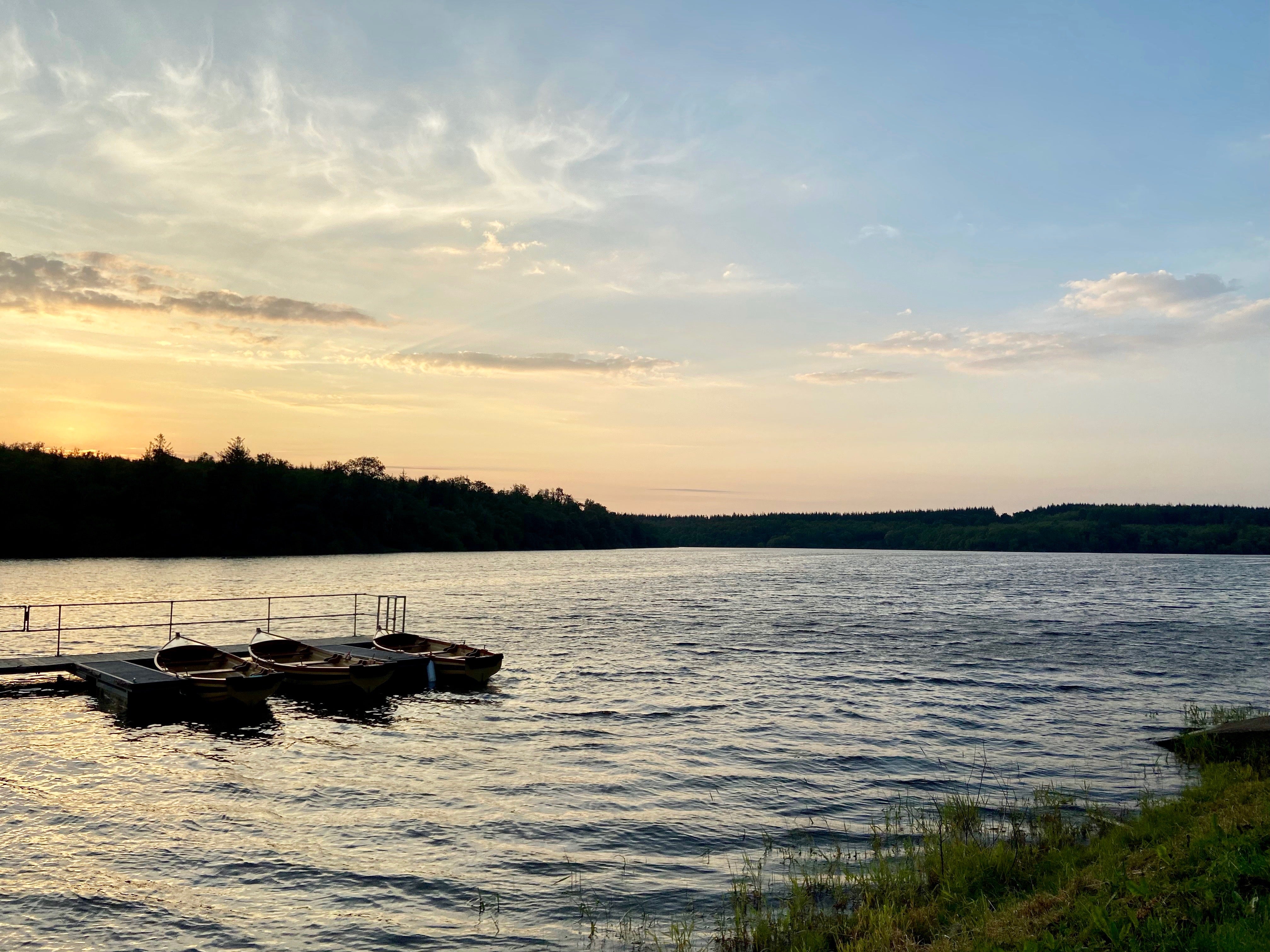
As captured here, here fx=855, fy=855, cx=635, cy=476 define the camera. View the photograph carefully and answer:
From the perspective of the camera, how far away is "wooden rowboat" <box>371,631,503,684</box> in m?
34.6

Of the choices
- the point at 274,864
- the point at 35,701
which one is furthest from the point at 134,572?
the point at 274,864

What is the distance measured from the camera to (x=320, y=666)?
106ft

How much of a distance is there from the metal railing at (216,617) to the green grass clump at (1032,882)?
1091 inches

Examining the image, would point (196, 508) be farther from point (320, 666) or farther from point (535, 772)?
point (535, 772)

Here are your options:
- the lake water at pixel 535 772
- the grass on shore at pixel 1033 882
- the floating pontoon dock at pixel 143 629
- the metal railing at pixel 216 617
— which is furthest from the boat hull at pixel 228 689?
the grass on shore at pixel 1033 882

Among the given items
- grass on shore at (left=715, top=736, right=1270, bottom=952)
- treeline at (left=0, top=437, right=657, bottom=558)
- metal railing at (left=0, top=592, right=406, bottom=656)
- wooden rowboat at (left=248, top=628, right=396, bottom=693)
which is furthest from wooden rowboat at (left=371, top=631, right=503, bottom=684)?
treeline at (left=0, top=437, right=657, bottom=558)

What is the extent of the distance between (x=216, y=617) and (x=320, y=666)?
30.7 metres

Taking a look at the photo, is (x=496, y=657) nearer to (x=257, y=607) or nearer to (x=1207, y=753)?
(x=1207, y=753)

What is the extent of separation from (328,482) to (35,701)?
143 meters

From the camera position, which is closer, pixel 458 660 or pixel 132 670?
pixel 132 670

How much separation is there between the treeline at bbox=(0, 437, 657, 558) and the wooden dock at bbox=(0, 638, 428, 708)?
97413 millimetres

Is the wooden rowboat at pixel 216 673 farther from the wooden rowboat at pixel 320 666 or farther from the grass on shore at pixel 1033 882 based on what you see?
the grass on shore at pixel 1033 882

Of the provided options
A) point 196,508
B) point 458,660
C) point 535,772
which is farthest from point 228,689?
point 196,508

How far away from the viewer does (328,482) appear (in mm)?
167500
